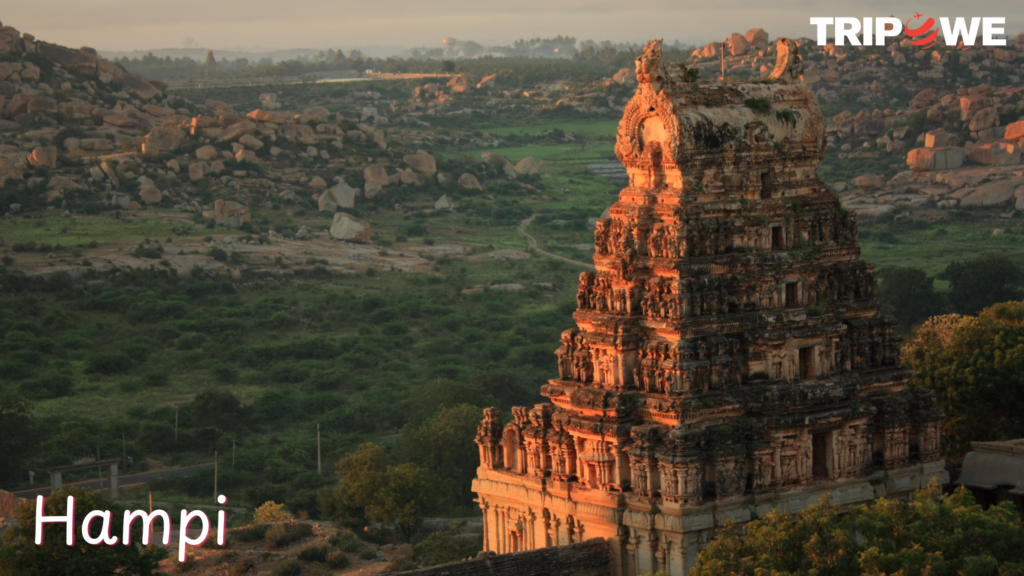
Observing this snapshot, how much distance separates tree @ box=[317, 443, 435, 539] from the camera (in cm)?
4481

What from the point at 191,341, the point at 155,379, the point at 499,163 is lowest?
the point at 155,379

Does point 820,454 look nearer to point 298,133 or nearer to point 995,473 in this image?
point 995,473

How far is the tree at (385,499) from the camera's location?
44812 mm

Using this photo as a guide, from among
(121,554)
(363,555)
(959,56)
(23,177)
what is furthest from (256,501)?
(959,56)

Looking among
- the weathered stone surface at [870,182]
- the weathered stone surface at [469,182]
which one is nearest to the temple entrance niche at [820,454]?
the weathered stone surface at [870,182]

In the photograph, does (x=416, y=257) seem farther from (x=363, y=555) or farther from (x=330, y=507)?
(x=363, y=555)

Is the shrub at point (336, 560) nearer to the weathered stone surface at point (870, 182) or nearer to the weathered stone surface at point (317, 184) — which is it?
the weathered stone surface at point (317, 184)

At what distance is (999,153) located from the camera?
105 m

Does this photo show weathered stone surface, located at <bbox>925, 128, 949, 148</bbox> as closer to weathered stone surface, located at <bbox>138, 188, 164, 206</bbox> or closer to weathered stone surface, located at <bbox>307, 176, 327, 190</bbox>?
weathered stone surface, located at <bbox>307, 176, 327, 190</bbox>

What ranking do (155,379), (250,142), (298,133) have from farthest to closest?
(298,133) → (250,142) → (155,379)

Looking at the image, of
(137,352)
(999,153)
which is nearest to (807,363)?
(137,352)

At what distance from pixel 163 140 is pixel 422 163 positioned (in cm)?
2255

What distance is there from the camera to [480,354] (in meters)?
77.2

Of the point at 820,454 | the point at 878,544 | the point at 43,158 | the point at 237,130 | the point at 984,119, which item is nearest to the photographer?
the point at 878,544
